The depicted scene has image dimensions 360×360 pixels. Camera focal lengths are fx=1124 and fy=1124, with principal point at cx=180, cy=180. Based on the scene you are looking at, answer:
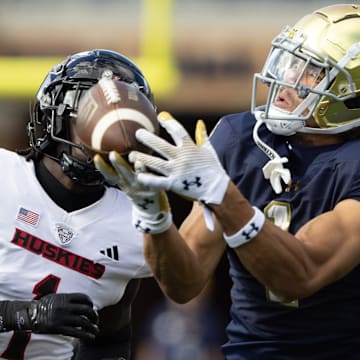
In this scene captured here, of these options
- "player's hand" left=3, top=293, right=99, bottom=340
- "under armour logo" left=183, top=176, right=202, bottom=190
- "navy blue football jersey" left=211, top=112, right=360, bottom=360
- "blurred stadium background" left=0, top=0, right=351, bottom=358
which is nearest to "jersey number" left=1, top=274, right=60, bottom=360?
"player's hand" left=3, top=293, right=99, bottom=340

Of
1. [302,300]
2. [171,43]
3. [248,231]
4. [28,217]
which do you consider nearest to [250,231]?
[248,231]

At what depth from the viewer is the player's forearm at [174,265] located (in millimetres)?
3049

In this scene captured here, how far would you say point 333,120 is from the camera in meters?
3.47

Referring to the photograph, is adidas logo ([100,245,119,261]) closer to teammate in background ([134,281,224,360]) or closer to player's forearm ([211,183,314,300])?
player's forearm ([211,183,314,300])

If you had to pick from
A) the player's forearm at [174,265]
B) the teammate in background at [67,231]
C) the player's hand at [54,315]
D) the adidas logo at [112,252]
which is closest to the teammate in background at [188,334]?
the teammate in background at [67,231]

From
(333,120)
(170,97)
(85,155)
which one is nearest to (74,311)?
(85,155)

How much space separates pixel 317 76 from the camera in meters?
3.44

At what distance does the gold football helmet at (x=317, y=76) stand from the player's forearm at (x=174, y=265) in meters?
0.53

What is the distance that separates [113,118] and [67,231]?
2.72 ft

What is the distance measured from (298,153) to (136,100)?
0.68m

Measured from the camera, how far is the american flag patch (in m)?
3.64

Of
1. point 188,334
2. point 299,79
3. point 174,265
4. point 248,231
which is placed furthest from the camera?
point 188,334

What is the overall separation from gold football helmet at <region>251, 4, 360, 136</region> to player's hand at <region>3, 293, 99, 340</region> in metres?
0.80

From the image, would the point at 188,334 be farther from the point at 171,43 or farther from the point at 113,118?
the point at 113,118
